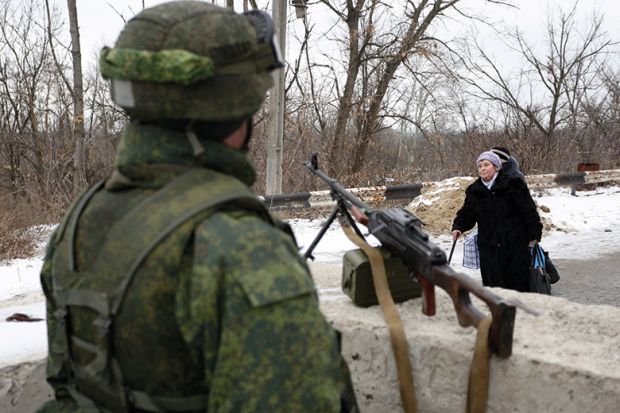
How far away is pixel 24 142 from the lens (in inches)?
513

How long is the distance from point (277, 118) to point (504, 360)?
652 centimetres

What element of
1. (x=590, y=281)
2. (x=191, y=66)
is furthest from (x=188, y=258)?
(x=590, y=281)

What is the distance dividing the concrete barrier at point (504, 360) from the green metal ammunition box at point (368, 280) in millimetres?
49

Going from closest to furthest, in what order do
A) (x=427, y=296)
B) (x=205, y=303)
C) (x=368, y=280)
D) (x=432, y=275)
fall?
(x=205, y=303), (x=432, y=275), (x=427, y=296), (x=368, y=280)

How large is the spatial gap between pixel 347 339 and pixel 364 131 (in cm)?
1133

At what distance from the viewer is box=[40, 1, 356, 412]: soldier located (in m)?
1.00

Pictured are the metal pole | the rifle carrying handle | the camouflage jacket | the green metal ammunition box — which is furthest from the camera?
the metal pole

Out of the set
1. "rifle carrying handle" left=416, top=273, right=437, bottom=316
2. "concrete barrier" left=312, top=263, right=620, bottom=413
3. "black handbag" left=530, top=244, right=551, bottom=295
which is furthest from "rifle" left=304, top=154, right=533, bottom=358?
"black handbag" left=530, top=244, right=551, bottom=295

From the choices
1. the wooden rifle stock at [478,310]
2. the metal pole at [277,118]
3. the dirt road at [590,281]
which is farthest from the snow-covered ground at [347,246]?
the wooden rifle stock at [478,310]

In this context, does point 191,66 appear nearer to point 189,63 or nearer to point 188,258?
point 189,63

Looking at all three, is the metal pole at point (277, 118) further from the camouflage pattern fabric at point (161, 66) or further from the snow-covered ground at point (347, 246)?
the camouflage pattern fabric at point (161, 66)

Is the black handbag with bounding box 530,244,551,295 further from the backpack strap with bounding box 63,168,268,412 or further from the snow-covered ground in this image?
the backpack strap with bounding box 63,168,268,412

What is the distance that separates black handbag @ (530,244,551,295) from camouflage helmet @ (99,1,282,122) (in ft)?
13.0

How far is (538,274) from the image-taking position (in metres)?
4.66
